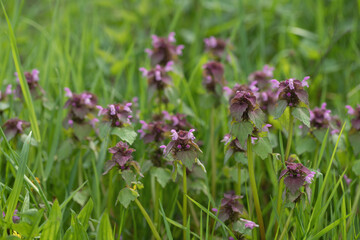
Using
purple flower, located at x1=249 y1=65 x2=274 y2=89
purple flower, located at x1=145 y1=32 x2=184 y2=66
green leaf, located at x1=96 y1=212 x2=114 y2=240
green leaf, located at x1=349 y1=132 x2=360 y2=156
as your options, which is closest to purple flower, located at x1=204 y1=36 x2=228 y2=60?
purple flower, located at x1=145 y1=32 x2=184 y2=66

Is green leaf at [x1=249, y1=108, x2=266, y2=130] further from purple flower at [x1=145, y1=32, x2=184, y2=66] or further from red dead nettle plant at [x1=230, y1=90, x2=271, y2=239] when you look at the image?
purple flower at [x1=145, y1=32, x2=184, y2=66]

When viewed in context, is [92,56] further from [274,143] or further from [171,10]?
[274,143]

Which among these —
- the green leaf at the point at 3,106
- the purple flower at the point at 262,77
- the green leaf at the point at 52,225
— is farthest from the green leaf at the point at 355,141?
the green leaf at the point at 3,106

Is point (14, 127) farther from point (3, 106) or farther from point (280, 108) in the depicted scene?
point (280, 108)

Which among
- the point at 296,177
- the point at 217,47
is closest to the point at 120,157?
the point at 296,177

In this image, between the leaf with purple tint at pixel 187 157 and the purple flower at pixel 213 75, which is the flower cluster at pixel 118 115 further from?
the purple flower at pixel 213 75
